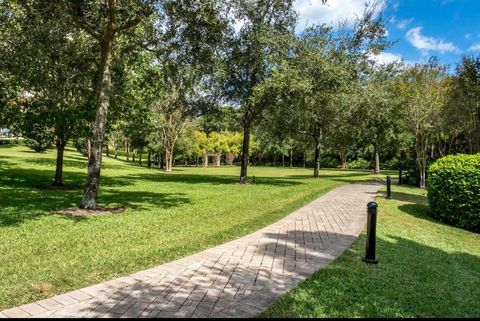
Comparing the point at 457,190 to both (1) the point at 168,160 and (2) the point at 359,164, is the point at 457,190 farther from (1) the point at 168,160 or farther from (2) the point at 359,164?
(2) the point at 359,164

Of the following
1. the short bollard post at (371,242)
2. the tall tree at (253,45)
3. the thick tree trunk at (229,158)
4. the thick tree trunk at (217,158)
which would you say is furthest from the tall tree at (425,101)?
the thick tree trunk at (229,158)

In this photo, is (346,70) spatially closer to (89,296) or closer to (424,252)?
(424,252)

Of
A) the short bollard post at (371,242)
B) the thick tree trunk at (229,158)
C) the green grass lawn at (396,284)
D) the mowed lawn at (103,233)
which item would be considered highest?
the thick tree trunk at (229,158)

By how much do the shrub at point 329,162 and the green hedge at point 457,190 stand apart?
176 ft

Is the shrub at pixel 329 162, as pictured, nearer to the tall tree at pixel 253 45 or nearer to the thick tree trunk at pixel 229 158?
the thick tree trunk at pixel 229 158

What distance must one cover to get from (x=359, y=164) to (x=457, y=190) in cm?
5132

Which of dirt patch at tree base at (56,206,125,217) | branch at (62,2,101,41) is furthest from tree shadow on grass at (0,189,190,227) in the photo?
branch at (62,2,101,41)

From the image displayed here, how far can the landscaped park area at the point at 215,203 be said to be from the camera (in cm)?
507

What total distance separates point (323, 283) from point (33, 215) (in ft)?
27.3

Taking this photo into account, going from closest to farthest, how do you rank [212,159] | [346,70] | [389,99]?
[346,70] < [389,99] < [212,159]

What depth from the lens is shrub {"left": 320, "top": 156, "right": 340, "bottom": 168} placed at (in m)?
65.1

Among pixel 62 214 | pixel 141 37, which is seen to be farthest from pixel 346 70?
pixel 62 214

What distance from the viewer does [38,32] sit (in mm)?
12930

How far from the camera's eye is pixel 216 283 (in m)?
5.42
